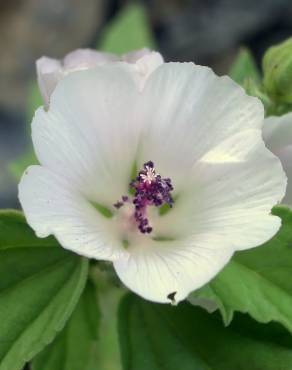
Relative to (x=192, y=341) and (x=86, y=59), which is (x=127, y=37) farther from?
(x=192, y=341)

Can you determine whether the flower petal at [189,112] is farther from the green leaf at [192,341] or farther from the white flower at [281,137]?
the green leaf at [192,341]

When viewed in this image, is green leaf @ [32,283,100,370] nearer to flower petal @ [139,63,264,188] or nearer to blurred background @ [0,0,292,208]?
flower petal @ [139,63,264,188]

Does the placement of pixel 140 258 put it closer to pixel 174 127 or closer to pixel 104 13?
pixel 174 127

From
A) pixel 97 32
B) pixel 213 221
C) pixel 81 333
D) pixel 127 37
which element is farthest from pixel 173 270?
pixel 97 32

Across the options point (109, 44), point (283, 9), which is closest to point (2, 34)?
point (283, 9)

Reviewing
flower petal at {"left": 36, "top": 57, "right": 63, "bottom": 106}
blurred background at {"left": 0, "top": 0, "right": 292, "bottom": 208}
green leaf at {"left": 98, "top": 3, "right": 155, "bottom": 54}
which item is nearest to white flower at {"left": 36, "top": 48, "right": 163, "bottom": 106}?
flower petal at {"left": 36, "top": 57, "right": 63, "bottom": 106}
